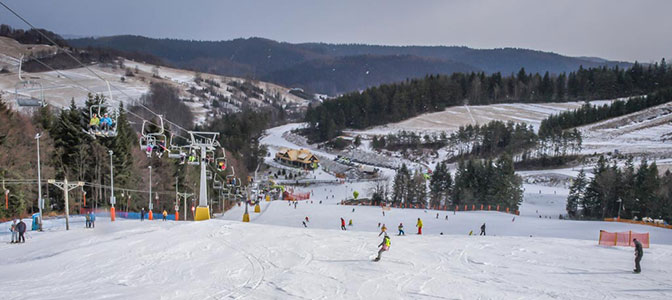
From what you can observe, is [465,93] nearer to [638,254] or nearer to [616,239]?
[616,239]

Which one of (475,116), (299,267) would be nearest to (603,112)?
(475,116)

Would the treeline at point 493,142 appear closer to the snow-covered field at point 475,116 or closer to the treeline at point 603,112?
the snow-covered field at point 475,116

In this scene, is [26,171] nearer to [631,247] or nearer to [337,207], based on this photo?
[337,207]

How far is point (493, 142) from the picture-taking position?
10725cm

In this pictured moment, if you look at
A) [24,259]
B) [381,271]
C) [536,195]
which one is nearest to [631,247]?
[381,271]

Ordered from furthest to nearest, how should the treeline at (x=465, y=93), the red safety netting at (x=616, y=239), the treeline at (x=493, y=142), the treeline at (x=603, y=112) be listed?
1. the treeline at (x=465, y=93)
2. the treeline at (x=603, y=112)
3. the treeline at (x=493, y=142)
4. the red safety netting at (x=616, y=239)

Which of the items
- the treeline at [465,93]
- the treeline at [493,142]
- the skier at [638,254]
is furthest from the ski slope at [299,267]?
the treeline at [465,93]

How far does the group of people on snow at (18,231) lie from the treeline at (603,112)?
119343 mm

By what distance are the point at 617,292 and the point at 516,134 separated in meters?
97.6

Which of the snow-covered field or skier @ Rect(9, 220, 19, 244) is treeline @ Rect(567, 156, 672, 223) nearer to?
skier @ Rect(9, 220, 19, 244)

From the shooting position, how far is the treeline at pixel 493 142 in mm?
96562

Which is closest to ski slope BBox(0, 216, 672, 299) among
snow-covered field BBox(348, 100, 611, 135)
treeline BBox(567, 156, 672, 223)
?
treeline BBox(567, 156, 672, 223)

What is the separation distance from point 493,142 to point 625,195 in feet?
179

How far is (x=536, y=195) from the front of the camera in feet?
226
